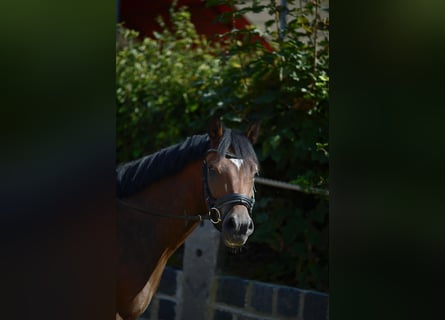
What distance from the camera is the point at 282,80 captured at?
4383 millimetres

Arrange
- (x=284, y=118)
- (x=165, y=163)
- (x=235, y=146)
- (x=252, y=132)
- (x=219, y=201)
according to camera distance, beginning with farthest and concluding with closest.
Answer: (x=284, y=118), (x=252, y=132), (x=165, y=163), (x=235, y=146), (x=219, y=201)

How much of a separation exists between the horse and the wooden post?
1.13m

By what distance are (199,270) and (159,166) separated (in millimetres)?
1372

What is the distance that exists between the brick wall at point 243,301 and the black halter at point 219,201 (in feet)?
3.84

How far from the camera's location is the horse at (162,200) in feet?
10.1

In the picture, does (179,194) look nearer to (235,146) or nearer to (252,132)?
(235,146)

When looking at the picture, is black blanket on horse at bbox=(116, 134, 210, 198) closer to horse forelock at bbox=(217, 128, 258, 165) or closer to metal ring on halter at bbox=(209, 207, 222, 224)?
horse forelock at bbox=(217, 128, 258, 165)

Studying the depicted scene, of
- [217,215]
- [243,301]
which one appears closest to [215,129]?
[217,215]

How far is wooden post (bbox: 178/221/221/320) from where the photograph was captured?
4.33 metres

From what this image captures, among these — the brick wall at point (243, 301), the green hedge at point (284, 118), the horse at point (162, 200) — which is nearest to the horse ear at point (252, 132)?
the horse at point (162, 200)

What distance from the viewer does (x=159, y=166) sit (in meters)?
3.23

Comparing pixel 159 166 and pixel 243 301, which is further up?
pixel 159 166
